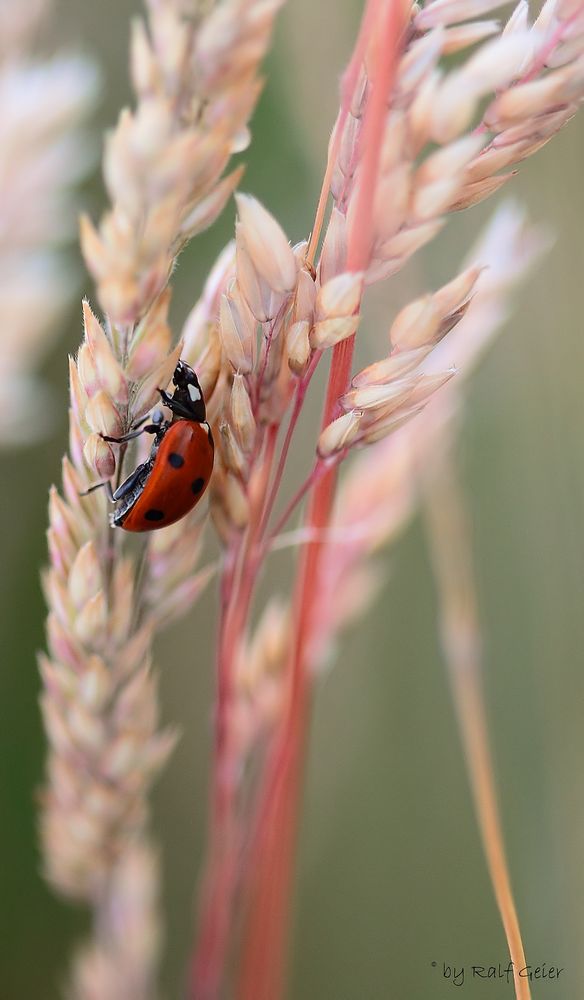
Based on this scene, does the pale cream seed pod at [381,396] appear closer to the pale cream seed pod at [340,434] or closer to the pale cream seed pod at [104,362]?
the pale cream seed pod at [340,434]

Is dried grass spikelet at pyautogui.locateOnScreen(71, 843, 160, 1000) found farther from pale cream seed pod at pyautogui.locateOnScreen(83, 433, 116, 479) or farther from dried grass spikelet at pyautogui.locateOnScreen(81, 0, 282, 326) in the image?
dried grass spikelet at pyautogui.locateOnScreen(81, 0, 282, 326)

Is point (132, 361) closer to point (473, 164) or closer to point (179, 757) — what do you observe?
point (473, 164)

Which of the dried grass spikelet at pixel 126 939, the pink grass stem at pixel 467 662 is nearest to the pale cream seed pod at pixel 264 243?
the pink grass stem at pixel 467 662

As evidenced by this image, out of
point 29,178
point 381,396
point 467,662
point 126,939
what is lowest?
point 126,939

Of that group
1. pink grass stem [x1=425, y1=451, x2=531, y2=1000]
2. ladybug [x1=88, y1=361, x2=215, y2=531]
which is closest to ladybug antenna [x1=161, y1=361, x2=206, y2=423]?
ladybug [x1=88, y1=361, x2=215, y2=531]

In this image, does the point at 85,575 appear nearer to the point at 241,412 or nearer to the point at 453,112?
A: the point at 241,412

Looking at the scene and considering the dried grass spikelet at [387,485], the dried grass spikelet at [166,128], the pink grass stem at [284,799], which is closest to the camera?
the dried grass spikelet at [166,128]

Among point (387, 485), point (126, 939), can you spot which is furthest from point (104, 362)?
point (126, 939)
